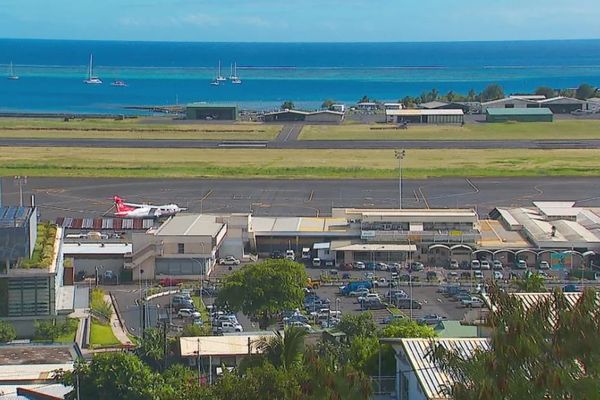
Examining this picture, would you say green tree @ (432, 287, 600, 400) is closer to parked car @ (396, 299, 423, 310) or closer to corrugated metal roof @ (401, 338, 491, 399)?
corrugated metal roof @ (401, 338, 491, 399)

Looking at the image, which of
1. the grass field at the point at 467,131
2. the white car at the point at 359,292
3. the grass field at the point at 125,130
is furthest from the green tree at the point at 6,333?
the grass field at the point at 467,131

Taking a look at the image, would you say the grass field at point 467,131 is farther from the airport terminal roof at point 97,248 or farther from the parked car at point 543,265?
the airport terminal roof at point 97,248

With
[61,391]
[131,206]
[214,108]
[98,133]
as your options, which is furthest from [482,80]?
[61,391]

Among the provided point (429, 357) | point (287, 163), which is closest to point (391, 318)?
point (429, 357)

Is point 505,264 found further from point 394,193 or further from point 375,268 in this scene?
point 394,193

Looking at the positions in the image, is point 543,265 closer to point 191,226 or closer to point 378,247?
point 378,247
